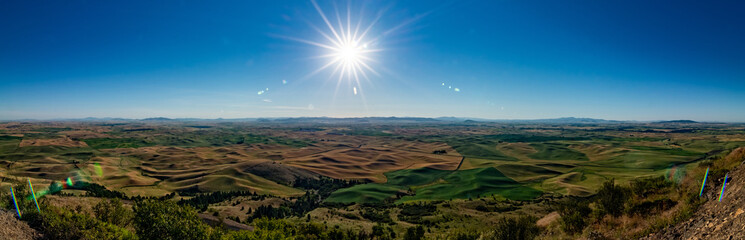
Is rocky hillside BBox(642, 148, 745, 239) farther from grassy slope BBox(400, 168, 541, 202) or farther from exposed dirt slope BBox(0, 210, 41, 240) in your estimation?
grassy slope BBox(400, 168, 541, 202)

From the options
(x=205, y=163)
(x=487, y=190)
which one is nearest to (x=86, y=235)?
(x=487, y=190)

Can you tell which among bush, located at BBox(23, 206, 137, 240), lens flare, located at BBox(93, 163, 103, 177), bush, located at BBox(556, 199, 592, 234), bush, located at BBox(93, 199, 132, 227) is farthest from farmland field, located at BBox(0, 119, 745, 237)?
bush, located at BBox(23, 206, 137, 240)

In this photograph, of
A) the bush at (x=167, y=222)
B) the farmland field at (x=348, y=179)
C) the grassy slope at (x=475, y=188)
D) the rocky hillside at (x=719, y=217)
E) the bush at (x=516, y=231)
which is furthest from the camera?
the grassy slope at (x=475, y=188)

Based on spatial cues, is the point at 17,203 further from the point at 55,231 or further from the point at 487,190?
the point at 487,190

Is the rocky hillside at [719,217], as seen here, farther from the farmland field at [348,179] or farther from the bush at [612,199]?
the farmland field at [348,179]

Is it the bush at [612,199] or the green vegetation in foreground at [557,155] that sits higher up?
the bush at [612,199]

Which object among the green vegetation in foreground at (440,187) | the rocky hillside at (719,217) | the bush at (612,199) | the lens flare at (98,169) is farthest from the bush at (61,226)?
the lens flare at (98,169)
